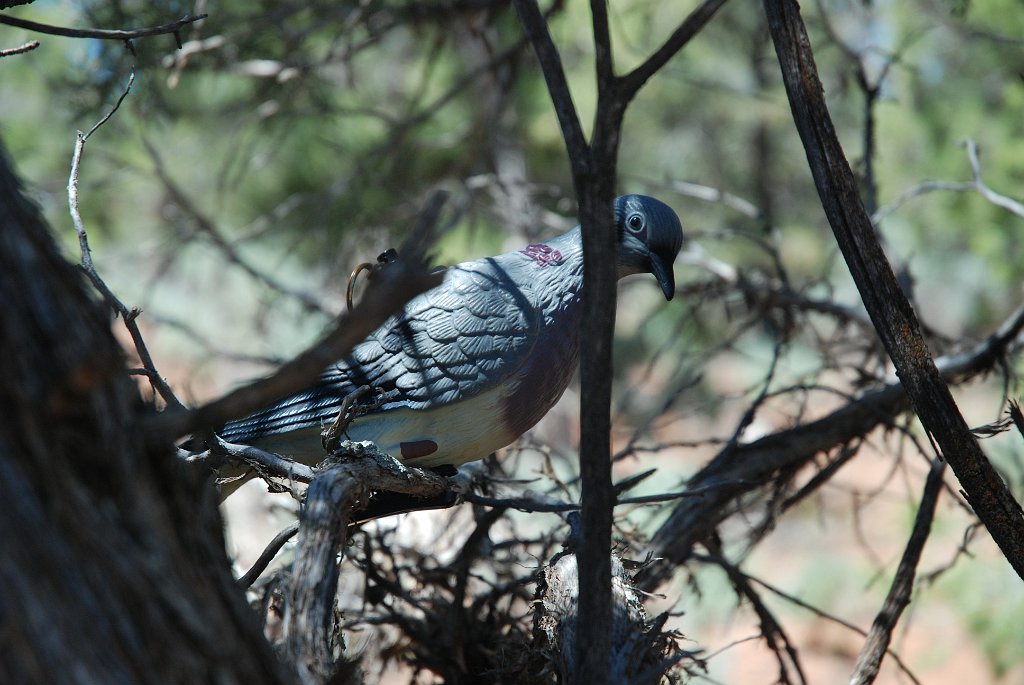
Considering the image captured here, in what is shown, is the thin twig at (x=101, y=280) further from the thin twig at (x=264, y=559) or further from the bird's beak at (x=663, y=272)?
the bird's beak at (x=663, y=272)

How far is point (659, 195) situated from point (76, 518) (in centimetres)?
868

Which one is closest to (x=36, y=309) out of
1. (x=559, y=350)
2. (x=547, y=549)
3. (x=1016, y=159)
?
(x=559, y=350)

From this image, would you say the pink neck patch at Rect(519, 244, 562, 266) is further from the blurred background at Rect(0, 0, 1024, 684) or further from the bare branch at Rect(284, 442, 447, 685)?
the bare branch at Rect(284, 442, 447, 685)

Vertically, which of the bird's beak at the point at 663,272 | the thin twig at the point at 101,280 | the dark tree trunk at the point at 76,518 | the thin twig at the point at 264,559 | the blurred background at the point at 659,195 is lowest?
the dark tree trunk at the point at 76,518

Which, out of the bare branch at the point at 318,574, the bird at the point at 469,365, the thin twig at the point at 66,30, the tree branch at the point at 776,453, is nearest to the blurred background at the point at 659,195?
the tree branch at the point at 776,453

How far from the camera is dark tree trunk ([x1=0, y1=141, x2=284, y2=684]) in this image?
905mm

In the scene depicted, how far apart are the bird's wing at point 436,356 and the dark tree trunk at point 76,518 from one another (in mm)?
1125

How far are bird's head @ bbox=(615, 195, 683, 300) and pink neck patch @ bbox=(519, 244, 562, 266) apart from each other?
16 cm

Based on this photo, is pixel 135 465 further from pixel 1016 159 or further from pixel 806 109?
pixel 1016 159

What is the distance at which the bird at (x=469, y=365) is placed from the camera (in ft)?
7.16

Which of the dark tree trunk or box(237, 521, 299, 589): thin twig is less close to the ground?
box(237, 521, 299, 589): thin twig

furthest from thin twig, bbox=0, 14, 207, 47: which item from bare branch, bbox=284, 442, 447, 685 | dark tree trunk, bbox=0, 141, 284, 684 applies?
bare branch, bbox=284, 442, 447, 685

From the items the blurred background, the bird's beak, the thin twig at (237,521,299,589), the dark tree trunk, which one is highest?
the blurred background

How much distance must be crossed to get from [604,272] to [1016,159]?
3862mm
